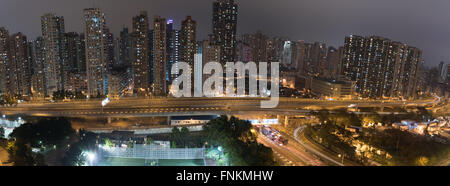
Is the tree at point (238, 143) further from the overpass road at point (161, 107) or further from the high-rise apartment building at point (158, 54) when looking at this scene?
the high-rise apartment building at point (158, 54)

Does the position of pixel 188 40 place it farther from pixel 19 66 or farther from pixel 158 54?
pixel 19 66

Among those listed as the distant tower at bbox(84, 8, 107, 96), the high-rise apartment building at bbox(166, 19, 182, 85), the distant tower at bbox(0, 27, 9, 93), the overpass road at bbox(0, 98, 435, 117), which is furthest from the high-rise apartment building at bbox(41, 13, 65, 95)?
the high-rise apartment building at bbox(166, 19, 182, 85)

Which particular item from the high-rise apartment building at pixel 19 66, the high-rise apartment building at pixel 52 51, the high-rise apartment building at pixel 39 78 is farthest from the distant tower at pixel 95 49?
the high-rise apartment building at pixel 19 66

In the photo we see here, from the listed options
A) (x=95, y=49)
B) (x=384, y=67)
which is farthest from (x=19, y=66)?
(x=384, y=67)

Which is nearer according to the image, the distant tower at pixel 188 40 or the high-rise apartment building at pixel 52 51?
the high-rise apartment building at pixel 52 51

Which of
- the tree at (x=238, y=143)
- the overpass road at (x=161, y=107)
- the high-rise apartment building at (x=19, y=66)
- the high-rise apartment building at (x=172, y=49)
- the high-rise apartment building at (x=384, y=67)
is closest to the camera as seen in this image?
the tree at (x=238, y=143)

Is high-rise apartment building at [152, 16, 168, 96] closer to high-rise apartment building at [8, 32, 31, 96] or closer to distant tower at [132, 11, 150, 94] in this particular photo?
distant tower at [132, 11, 150, 94]
